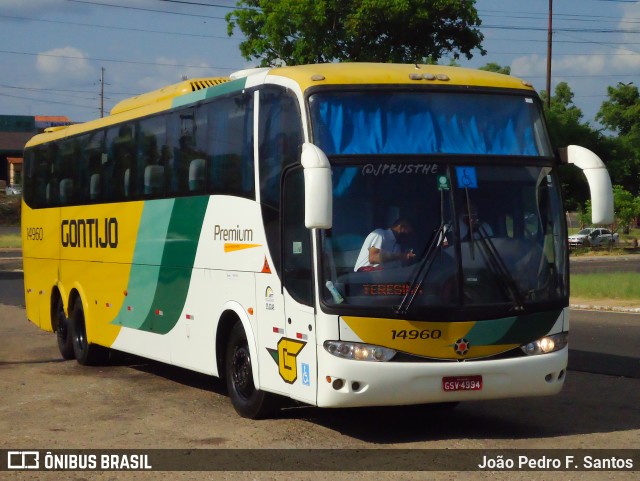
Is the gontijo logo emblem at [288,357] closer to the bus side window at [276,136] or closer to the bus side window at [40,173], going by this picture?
the bus side window at [276,136]

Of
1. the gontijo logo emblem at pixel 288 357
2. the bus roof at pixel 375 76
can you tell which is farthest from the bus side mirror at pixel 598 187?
the gontijo logo emblem at pixel 288 357

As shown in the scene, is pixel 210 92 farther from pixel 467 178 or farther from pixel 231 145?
pixel 467 178

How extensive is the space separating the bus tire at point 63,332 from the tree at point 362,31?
26074 millimetres

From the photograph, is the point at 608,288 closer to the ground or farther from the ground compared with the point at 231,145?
closer to the ground

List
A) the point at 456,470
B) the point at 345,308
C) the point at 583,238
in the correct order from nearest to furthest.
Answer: the point at 456,470 < the point at 345,308 < the point at 583,238

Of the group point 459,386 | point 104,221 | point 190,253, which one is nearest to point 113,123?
point 104,221

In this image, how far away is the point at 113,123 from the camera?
49.9ft

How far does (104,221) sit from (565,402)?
6571mm

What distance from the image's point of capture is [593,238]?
63812 millimetres

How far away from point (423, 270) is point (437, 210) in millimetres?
537

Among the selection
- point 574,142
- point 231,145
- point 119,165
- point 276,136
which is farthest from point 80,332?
point 574,142

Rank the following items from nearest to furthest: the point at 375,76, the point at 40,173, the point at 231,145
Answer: the point at 375,76, the point at 231,145, the point at 40,173

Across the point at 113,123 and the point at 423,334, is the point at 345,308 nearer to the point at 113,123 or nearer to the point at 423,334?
the point at 423,334

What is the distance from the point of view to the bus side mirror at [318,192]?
29.0 feet
